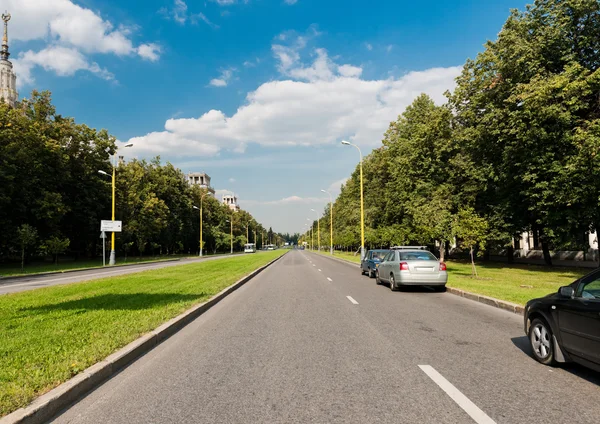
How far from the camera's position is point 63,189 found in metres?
41.8

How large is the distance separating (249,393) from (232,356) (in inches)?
63.0

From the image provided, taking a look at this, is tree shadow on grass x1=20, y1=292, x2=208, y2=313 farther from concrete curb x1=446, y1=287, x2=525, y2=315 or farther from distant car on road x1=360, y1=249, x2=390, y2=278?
distant car on road x1=360, y1=249, x2=390, y2=278

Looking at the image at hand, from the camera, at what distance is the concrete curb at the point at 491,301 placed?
9719 mm

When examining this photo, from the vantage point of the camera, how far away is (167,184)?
6775 cm

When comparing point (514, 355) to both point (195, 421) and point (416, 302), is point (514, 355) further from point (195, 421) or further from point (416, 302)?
point (416, 302)

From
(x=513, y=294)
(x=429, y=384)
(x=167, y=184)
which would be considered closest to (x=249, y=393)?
(x=429, y=384)

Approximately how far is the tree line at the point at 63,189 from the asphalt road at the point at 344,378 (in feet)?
91.0

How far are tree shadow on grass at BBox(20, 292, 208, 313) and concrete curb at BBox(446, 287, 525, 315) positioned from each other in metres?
7.95

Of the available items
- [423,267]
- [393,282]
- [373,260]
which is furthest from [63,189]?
[423,267]

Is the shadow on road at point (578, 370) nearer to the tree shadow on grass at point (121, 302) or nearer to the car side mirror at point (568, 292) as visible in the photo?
the car side mirror at point (568, 292)

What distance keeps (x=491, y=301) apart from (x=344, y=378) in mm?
7881

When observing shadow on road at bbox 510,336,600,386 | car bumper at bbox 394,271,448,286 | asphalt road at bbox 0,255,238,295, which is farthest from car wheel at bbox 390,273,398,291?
asphalt road at bbox 0,255,238,295

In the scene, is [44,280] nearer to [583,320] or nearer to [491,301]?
[491,301]

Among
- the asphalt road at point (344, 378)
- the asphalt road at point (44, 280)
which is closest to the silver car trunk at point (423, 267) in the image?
the asphalt road at point (344, 378)
